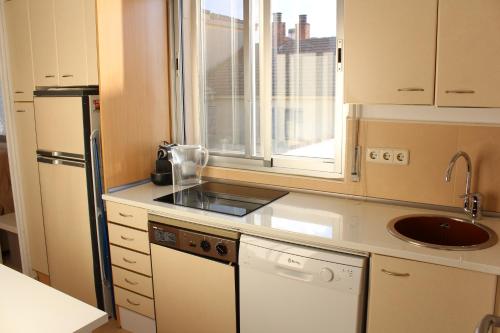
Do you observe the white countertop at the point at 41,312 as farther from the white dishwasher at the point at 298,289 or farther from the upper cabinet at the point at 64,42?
the upper cabinet at the point at 64,42

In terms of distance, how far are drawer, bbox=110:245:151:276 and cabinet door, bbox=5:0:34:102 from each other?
51.5 inches

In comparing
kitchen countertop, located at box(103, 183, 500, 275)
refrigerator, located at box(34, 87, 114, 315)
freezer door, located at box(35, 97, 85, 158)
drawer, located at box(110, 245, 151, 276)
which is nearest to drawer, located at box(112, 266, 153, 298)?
drawer, located at box(110, 245, 151, 276)

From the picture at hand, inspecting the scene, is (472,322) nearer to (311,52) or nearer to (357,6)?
(357,6)

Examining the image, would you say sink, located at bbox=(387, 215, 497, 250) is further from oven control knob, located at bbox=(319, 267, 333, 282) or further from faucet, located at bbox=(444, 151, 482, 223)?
oven control knob, located at bbox=(319, 267, 333, 282)

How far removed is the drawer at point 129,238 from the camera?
2529 mm

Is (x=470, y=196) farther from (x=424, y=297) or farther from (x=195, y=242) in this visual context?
(x=195, y=242)

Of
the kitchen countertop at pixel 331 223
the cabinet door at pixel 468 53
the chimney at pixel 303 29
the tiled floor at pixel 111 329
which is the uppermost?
the chimney at pixel 303 29

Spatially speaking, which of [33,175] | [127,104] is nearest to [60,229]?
[33,175]

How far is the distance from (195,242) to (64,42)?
155 centimetres

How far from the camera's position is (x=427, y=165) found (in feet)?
7.16

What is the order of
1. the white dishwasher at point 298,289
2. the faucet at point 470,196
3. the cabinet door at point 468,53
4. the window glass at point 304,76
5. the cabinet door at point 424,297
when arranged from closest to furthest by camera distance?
the cabinet door at point 424,297 → the cabinet door at point 468,53 → the white dishwasher at point 298,289 → the faucet at point 470,196 → the window glass at point 304,76

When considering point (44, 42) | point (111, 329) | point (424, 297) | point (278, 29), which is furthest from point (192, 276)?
point (44, 42)

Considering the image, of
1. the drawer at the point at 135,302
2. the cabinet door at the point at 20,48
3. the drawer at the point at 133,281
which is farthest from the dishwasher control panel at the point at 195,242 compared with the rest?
the cabinet door at the point at 20,48

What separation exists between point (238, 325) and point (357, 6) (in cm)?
166
